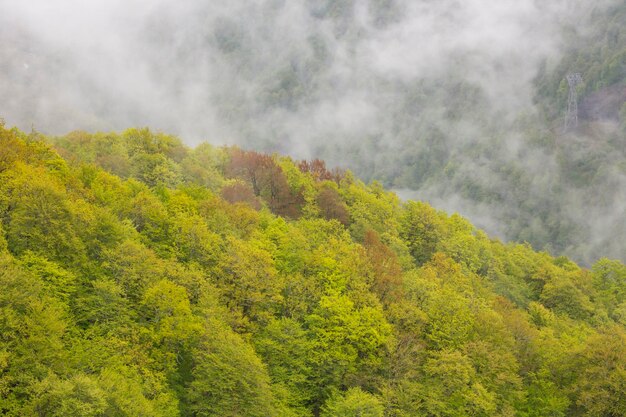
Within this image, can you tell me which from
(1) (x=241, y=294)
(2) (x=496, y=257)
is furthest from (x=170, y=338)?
(2) (x=496, y=257)

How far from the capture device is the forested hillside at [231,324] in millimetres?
44156

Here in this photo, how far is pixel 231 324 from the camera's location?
57.0 meters

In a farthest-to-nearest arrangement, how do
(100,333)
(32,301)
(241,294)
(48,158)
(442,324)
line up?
(48,158) < (442,324) < (241,294) < (100,333) < (32,301)

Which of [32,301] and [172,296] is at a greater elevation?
[172,296]

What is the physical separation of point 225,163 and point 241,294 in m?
66.5

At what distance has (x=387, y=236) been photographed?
3976 inches

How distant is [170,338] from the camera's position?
167 feet

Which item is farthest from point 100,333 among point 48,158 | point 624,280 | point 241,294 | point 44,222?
point 624,280

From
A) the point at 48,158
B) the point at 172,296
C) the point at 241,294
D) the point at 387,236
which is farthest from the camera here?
the point at 387,236

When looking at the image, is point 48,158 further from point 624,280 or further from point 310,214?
point 624,280

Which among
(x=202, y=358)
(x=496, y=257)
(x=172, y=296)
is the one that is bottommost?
(x=202, y=358)

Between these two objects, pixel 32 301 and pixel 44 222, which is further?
pixel 44 222

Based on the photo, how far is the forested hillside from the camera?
145 ft

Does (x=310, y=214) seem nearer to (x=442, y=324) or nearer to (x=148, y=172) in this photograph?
(x=148, y=172)
